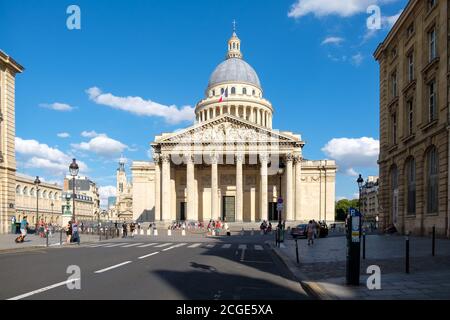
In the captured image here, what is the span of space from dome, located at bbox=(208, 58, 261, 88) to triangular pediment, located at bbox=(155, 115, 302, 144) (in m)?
33.3

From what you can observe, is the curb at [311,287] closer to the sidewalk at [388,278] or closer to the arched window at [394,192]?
the sidewalk at [388,278]

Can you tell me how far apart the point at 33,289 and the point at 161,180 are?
2693 inches

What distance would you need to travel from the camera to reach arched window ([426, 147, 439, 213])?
29.5 metres

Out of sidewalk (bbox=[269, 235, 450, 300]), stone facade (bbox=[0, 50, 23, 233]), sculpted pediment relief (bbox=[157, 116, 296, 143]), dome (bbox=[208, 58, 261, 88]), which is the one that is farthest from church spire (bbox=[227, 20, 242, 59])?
sidewalk (bbox=[269, 235, 450, 300])

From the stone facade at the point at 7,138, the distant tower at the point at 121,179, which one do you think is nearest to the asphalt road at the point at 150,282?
the stone facade at the point at 7,138

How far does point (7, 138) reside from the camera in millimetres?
44625

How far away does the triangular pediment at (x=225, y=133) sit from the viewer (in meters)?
77.2

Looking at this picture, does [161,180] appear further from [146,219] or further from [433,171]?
[433,171]

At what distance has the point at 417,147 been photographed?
108ft

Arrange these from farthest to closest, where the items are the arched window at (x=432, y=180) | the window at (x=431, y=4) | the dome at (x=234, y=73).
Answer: the dome at (x=234, y=73)
the window at (x=431, y=4)
the arched window at (x=432, y=180)

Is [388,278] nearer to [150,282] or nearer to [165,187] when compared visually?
[150,282]

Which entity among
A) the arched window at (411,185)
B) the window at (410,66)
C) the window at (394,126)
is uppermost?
the window at (410,66)

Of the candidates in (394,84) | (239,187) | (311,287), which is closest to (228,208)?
(239,187)

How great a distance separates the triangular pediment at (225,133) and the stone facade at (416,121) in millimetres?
34599
